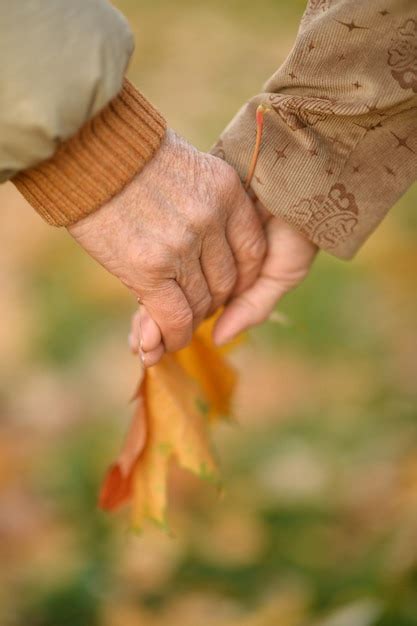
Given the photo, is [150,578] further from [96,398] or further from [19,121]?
[19,121]

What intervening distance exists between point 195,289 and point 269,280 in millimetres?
182

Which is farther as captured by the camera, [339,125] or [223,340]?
[223,340]

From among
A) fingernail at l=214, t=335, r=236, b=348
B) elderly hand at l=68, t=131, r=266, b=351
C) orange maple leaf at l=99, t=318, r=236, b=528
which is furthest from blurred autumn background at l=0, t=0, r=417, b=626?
elderly hand at l=68, t=131, r=266, b=351

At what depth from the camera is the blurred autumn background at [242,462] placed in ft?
5.40

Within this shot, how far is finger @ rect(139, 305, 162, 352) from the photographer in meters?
1.19

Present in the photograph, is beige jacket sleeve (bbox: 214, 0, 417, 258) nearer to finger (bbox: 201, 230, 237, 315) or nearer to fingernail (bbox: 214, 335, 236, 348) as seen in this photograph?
finger (bbox: 201, 230, 237, 315)

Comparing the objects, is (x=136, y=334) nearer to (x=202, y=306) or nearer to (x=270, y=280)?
(x=202, y=306)

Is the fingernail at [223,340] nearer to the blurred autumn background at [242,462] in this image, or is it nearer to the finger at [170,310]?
the finger at [170,310]

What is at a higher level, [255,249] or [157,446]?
[255,249]

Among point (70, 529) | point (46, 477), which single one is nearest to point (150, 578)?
point (70, 529)

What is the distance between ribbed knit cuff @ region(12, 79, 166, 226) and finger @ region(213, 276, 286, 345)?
0.34 metres

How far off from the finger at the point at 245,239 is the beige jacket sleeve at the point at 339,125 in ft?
0.11

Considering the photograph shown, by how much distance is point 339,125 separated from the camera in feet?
3.85

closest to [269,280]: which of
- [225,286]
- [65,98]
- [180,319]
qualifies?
[225,286]
